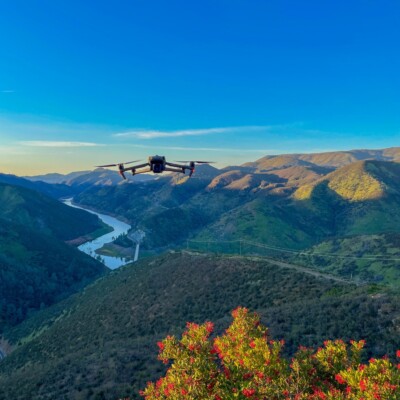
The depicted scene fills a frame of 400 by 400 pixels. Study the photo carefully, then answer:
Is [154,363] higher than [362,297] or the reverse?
the reverse

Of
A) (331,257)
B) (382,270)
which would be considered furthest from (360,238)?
(382,270)

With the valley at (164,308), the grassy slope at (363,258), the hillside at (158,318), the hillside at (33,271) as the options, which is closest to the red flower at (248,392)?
the valley at (164,308)

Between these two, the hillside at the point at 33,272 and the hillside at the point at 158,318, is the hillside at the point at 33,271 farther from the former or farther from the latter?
the hillside at the point at 158,318

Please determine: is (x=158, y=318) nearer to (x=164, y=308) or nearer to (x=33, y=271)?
(x=164, y=308)

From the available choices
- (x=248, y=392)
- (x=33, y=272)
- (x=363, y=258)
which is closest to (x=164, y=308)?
(x=248, y=392)

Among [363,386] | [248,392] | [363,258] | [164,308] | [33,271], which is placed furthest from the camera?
[33,271]

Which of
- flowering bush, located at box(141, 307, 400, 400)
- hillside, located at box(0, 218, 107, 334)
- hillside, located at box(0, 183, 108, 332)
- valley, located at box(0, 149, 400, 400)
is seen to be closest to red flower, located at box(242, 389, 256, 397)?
flowering bush, located at box(141, 307, 400, 400)

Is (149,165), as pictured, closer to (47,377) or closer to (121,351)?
(121,351)
